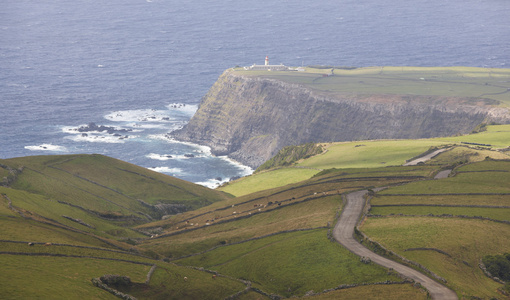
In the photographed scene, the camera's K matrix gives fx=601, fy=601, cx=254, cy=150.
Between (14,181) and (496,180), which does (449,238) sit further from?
(14,181)

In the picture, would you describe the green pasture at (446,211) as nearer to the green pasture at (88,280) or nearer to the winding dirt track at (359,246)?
the winding dirt track at (359,246)

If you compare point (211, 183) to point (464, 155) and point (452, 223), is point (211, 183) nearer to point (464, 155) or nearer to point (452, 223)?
point (464, 155)

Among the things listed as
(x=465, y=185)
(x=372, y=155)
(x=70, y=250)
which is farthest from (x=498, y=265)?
(x=372, y=155)

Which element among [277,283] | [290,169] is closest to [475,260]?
[277,283]

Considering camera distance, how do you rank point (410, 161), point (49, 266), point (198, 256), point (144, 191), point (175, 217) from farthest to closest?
point (410, 161) → point (144, 191) → point (175, 217) → point (198, 256) → point (49, 266)

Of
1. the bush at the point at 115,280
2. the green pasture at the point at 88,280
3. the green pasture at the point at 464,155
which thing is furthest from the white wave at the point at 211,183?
the bush at the point at 115,280
